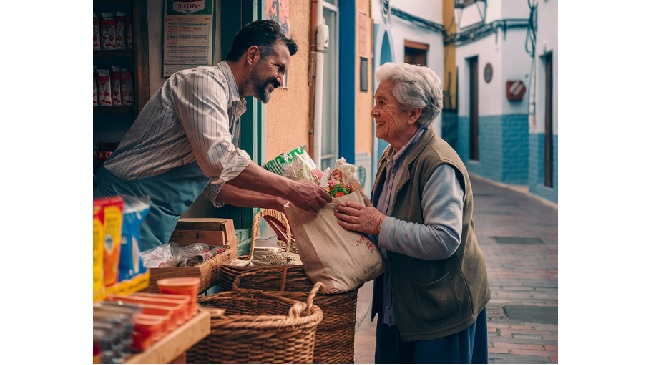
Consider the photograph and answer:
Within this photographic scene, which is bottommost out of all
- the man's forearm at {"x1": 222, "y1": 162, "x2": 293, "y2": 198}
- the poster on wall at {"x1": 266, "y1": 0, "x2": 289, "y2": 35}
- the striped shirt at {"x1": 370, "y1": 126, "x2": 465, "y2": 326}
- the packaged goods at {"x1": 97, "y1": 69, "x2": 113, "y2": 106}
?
the striped shirt at {"x1": 370, "y1": 126, "x2": 465, "y2": 326}

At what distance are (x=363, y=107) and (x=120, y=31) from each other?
546cm

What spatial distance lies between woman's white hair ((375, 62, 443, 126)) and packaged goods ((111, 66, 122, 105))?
6.64 ft

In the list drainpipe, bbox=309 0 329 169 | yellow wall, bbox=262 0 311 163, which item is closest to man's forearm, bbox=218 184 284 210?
yellow wall, bbox=262 0 311 163

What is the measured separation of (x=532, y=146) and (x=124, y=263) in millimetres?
15919

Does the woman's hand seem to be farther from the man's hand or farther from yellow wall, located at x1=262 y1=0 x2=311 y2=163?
yellow wall, located at x1=262 y1=0 x2=311 y2=163

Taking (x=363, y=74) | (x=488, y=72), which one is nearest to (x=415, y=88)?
(x=363, y=74)

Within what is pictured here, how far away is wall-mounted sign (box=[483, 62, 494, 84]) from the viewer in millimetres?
20395

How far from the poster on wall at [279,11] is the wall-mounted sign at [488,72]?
1535 cm

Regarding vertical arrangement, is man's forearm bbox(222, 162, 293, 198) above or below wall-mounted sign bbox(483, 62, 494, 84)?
below

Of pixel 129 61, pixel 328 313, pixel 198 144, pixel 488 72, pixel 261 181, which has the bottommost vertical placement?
pixel 328 313

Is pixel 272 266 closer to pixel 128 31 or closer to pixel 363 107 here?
pixel 128 31

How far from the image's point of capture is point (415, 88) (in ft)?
9.83
